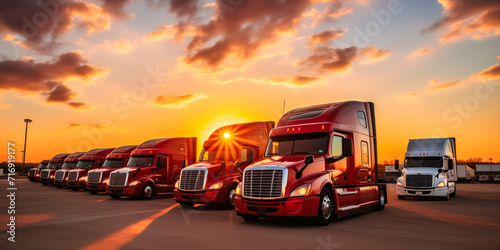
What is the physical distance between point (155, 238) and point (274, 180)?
331cm

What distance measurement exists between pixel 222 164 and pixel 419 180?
36.2 ft

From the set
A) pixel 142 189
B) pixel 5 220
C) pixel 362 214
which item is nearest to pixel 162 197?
pixel 142 189

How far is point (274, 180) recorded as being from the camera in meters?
9.87

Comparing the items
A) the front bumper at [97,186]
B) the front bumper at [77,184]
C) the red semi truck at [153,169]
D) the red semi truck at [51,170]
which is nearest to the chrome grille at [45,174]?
the red semi truck at [51,170]

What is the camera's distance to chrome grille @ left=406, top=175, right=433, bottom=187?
19.7m

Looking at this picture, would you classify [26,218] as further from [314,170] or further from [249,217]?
[314,170]

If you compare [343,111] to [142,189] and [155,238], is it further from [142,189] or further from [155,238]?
[142,189]

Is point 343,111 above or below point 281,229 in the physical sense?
above

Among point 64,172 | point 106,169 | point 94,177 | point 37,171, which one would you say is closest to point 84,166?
point 64,172

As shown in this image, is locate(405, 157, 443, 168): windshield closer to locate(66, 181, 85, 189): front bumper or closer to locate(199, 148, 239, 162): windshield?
locate(199, 148, 239, 162): windshield

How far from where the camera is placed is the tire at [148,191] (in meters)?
20.0

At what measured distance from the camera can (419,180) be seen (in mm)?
19953

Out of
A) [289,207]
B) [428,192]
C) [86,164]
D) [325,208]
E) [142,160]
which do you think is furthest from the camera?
[86,164]

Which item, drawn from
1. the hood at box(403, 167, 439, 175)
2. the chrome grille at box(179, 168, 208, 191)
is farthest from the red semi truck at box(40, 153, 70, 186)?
the hood at box(403, 167, 439, 175)
